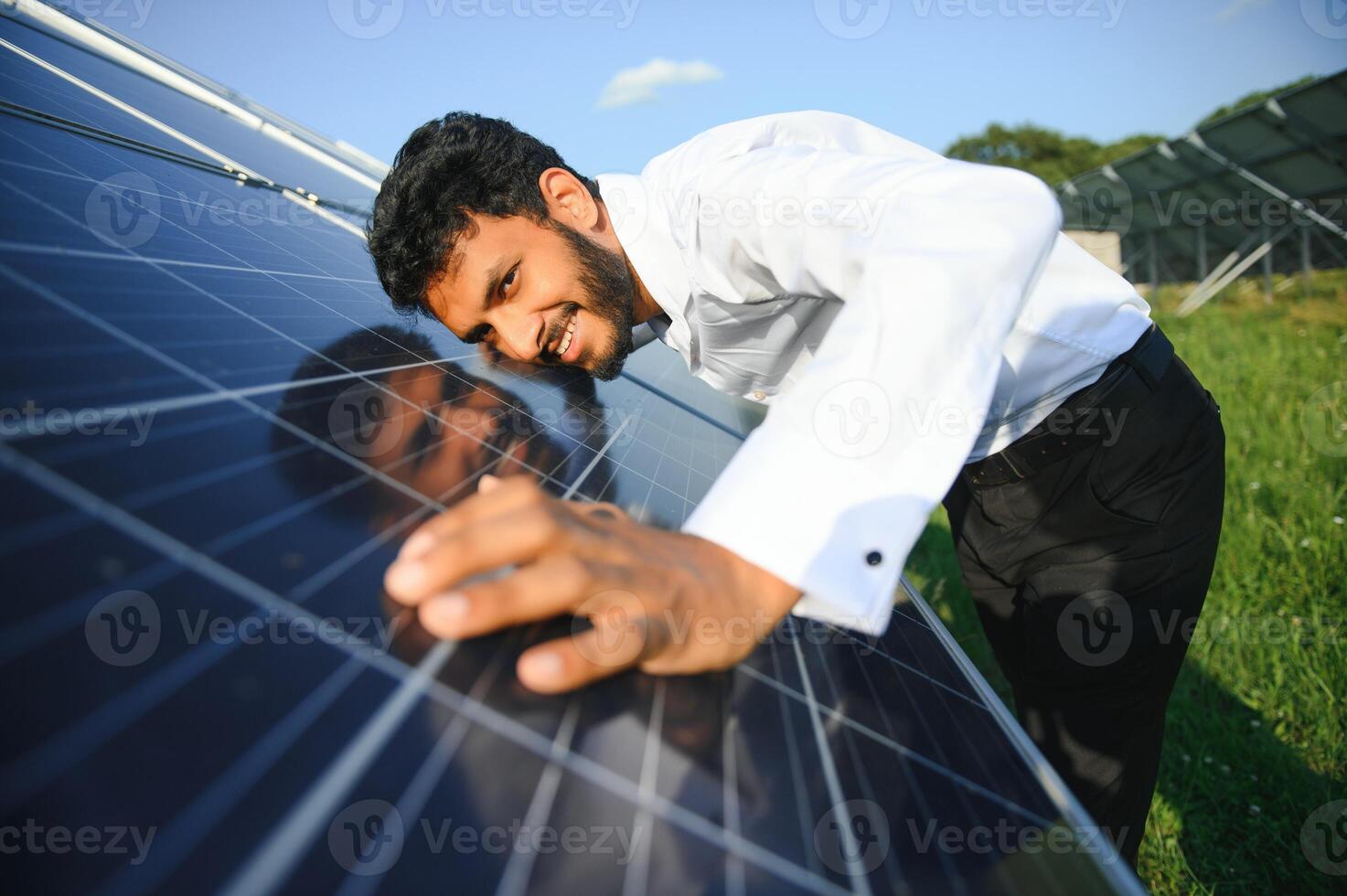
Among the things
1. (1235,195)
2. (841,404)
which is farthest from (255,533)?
(1235,195)

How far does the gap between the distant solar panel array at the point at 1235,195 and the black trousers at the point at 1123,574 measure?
36.2 feet

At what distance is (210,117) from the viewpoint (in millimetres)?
5363

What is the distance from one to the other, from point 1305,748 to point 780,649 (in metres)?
3.55

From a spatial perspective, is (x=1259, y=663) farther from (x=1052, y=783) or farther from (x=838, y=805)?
(x=838, y=805)

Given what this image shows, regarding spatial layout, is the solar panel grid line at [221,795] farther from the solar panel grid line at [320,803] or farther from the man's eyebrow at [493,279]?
the man's eyebrow at [493,279]

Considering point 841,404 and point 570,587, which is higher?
point 841,404

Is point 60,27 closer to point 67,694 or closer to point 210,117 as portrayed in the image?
point 210,117

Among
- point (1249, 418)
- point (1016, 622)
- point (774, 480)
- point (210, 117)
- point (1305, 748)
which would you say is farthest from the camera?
point (1249, 418)

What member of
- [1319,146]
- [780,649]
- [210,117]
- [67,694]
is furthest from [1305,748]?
[1319,146]

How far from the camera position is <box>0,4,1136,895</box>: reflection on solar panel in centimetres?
60

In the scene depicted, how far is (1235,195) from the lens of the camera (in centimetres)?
1394

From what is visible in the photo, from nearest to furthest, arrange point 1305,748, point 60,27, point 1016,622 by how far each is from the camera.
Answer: point 1016,622 → point 1305,748 → point 60,27

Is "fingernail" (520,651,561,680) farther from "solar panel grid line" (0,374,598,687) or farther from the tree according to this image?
the tree

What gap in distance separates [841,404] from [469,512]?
74 cm
